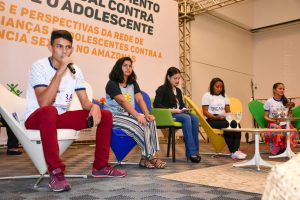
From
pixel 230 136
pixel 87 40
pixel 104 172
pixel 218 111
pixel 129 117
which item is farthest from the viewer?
pixel 87 40

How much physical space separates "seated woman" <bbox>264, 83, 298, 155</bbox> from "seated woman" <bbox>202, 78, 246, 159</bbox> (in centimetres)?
53

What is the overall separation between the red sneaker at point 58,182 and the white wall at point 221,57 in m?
6.08

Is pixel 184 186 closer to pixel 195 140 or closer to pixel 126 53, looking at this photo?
pixel 195 140

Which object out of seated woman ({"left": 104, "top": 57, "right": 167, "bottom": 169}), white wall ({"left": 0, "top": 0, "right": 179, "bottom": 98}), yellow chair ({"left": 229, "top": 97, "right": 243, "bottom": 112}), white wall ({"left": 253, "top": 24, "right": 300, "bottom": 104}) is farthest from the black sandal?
white wall ({"left": 253, "top": 24, "right": 300, "bottom": 104})

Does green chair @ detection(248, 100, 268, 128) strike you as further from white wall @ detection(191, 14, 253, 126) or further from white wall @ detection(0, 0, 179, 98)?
white wall @ detection(191, 14, 253, 126)

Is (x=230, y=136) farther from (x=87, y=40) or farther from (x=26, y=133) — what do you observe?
(x=87, y=40)

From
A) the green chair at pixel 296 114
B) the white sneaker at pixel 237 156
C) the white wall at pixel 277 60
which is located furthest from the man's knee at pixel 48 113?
the white wall at pixel 277 60

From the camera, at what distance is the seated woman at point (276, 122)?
12.8 ft

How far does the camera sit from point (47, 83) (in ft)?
6.54

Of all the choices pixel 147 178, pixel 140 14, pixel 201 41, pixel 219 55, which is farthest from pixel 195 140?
pixel 219 55

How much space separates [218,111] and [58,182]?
2.47 meters

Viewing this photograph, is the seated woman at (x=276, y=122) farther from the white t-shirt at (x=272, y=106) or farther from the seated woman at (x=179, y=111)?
the seated woman at (x=179, y=111)

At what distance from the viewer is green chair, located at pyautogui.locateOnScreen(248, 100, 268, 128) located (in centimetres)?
422

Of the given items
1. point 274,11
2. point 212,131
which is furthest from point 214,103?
point 274,11
